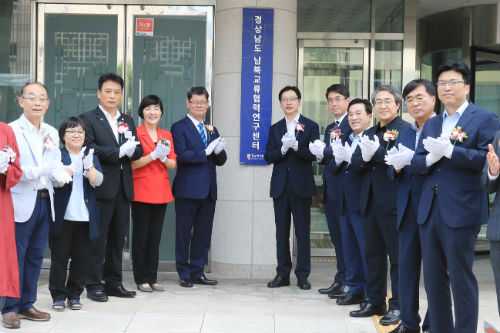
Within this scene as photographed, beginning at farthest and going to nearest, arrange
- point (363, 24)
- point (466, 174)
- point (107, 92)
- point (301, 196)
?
1. point (363, 24)
2. point (301, 196)
3. point (107, 92)
4. point (466, 174)

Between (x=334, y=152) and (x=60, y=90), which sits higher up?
(x=60, y=90)

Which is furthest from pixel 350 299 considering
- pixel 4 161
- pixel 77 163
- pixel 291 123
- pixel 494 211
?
pixel 4 161

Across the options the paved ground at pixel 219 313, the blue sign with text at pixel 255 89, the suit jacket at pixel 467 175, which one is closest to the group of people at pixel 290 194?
the suit jacket at pixel 467 175

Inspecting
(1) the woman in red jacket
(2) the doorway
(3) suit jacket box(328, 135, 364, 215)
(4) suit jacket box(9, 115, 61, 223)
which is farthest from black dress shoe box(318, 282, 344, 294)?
(4) suit jacket box(9, 115, 61, 223)

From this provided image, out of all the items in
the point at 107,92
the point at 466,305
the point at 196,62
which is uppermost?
the point at 196,62

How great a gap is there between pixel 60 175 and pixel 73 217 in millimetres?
473

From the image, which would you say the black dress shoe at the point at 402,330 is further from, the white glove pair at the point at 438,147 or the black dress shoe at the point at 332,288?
the black dress shoe at the point at 332,288

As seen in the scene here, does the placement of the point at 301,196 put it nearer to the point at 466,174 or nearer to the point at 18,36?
the point at 466,174

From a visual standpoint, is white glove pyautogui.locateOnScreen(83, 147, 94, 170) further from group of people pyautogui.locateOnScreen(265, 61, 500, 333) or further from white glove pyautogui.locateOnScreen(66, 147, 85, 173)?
group of people pyautogui.locateOnScreen(265, 61, 500, 333)

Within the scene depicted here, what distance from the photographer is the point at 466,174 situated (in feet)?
12.5

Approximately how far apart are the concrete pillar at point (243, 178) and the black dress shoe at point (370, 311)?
6.14 ft

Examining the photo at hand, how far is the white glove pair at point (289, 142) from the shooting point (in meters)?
5.99

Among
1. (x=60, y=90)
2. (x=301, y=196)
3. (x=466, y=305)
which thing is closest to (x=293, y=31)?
(x=301, y=196)

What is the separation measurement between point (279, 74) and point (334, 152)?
170 cm
